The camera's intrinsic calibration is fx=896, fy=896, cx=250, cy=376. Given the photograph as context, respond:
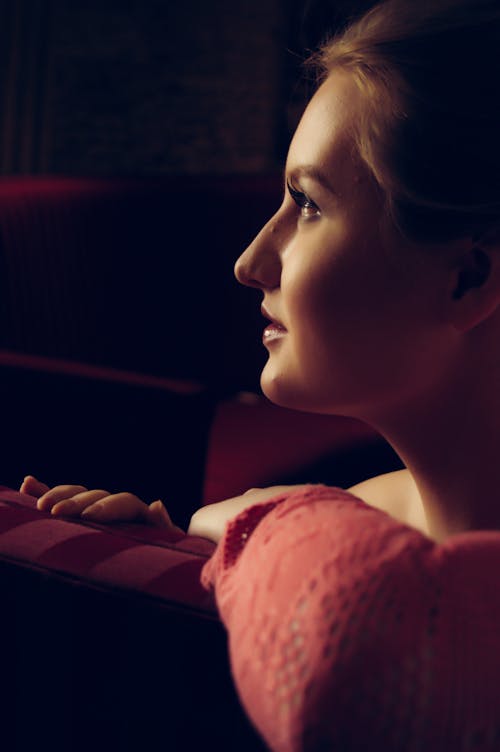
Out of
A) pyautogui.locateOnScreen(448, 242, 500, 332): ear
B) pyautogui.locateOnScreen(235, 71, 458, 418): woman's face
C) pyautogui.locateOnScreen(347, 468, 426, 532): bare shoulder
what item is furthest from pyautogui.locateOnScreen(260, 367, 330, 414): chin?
pyautogui.locateOnScreen(347, 468, 426, 532): bare shoulder

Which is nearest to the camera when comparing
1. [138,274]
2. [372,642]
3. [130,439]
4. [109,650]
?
[372,642]

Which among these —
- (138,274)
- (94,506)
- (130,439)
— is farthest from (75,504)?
(138,274)

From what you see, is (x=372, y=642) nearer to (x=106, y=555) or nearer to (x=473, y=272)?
(x=106, y=555)

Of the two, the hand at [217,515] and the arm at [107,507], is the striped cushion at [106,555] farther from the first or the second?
the hand at [217,515]

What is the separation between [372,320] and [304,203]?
0.48 ft

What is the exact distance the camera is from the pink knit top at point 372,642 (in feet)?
1.63

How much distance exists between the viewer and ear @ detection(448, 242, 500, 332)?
33.4 inches

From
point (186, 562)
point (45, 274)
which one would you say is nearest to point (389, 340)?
point (186, 562)

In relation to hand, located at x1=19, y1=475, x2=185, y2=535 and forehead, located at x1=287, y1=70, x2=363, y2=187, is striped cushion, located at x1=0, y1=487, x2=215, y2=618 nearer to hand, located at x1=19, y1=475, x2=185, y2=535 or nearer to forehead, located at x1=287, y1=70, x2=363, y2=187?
hand, located at x1=19, y1=475, x2=185, y2=535

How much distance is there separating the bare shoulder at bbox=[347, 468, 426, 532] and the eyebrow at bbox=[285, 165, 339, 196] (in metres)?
0.41

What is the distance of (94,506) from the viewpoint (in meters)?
0.86

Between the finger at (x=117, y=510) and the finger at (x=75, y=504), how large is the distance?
0.4 inches

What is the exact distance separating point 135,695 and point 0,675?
0.13m

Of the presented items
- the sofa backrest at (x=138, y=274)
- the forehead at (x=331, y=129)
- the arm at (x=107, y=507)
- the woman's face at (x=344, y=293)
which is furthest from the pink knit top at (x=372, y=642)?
the sofa backrest at (x=138, y=274)
